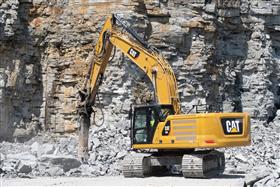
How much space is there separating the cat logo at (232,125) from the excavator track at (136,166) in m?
2.00

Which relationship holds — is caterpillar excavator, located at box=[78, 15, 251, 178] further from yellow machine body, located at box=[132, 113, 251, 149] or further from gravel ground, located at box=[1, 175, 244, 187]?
gravel ground, located at box=[1, 175, 244, 187]

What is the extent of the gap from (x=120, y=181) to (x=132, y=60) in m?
3.63

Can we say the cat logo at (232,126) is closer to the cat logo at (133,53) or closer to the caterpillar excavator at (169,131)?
the caterpillar excavator at (169,131)

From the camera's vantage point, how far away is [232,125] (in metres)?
12.9

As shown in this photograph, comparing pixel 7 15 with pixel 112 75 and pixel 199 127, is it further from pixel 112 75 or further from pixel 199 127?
pixel 199 127

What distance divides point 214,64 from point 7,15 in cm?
720

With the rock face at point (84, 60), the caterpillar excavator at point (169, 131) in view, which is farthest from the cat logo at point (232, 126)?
the rock face at point (84, 60)

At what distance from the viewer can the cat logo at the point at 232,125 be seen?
1279cm

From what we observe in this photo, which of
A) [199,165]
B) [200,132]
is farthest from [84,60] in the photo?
[199,165]

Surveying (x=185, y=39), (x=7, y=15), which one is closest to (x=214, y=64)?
(x=185, y=39)

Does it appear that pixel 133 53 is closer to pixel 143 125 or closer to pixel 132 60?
pixel 132 60

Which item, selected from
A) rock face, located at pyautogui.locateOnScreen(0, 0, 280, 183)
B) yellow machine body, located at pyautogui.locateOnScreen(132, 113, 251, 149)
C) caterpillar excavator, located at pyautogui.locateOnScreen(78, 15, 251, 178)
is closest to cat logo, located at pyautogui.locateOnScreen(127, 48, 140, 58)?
caterpillar excavator, located at pyautogui.locateOnScreen(78, 15, 251, 178)

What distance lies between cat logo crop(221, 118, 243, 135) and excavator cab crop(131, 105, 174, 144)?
1348mm

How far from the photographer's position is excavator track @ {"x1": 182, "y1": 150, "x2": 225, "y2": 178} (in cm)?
1266
